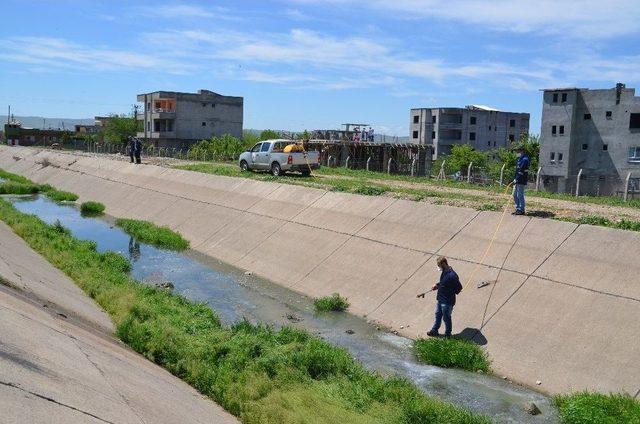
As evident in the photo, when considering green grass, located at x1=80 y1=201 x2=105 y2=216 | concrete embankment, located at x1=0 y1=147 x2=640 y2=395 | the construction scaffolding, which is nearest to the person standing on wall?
concrete embankment, located at x1=0 y1=147 x2=640 y2=395

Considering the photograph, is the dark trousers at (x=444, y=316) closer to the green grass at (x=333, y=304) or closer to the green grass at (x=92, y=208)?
the green grass at (x=333, y=304)

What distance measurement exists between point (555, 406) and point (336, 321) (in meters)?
7.56

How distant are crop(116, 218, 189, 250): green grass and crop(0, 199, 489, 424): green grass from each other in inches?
525

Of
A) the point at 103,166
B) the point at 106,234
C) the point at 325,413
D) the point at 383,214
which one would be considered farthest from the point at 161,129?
the point at 325,413

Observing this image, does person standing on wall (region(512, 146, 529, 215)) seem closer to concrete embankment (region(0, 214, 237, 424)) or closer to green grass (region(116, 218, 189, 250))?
concrete embankment (region(0, 214, 237, 424))

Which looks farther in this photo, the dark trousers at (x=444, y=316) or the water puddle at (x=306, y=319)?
the dark trousers at (x=444, y=316)

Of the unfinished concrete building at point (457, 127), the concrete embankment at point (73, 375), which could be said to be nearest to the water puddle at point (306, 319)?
the concrete embankment at point (73, 375)

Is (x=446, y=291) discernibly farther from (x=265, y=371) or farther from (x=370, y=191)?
(x=370, y=191)

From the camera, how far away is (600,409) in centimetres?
1166

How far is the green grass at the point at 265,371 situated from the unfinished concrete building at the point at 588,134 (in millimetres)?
57381

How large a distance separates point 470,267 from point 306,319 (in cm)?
523

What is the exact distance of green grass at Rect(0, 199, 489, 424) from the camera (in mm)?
10984

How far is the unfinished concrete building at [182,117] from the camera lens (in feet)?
362

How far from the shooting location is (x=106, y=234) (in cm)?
3519
